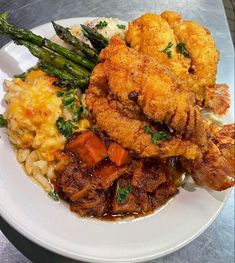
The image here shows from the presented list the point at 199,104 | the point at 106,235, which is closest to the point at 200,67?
the point at 199,104

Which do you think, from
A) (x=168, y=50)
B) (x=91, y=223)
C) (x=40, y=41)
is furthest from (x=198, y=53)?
(x=91, y=223)

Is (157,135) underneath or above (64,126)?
underneath

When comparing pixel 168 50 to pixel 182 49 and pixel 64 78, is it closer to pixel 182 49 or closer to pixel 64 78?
pixel 182 49

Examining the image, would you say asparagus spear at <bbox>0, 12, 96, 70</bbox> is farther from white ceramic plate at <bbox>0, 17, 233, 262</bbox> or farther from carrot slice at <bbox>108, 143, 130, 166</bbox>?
carrot slice at <bbox>108, 143, 130, 166</bbox>

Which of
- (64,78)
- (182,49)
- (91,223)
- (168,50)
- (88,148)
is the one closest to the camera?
(91,223)

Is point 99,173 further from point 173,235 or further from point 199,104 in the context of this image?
point 199,104

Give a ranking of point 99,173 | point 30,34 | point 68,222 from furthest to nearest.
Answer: point 30,34 → point 99,173 → point 68,222

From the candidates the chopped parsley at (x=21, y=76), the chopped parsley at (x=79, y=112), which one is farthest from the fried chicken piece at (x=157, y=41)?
the chopped parsley at (x=21, y=76)

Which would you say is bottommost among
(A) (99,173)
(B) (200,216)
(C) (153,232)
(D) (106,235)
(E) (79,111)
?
(B) (200,216)
